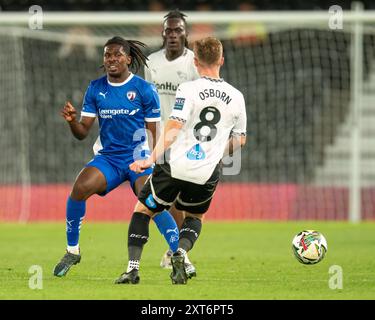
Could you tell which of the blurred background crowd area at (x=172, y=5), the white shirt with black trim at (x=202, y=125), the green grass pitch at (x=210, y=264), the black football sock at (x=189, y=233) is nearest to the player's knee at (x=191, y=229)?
the black football sock at (x=189, y=233)

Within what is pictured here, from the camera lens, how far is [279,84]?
18.1m

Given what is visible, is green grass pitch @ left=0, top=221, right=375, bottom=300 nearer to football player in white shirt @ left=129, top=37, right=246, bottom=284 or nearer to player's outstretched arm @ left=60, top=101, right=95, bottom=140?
football player in white shirt @ left=129, top=37, right=246, bottom=284

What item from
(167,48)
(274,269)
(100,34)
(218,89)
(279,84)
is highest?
(100,34)

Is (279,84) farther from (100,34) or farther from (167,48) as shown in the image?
(167,48)

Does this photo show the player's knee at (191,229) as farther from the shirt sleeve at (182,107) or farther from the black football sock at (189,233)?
the shirt sleeve at (182,107)

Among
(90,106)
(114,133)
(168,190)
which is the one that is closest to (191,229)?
(168,190)

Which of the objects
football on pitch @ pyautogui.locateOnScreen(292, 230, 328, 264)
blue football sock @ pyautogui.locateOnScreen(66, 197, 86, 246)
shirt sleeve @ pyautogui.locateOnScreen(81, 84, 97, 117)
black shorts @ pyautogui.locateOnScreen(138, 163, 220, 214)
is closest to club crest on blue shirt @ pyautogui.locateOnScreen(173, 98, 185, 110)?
black shorts @ pyautogui.locateOnScreen(138, 163, 220, 214)

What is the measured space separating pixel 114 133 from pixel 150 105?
1.24 feet

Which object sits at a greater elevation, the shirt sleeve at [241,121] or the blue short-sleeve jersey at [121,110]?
the blue short-sleeve jersey at [121,110]

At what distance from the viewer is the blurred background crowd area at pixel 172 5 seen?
2141 cm

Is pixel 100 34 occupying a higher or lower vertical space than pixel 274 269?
higher
